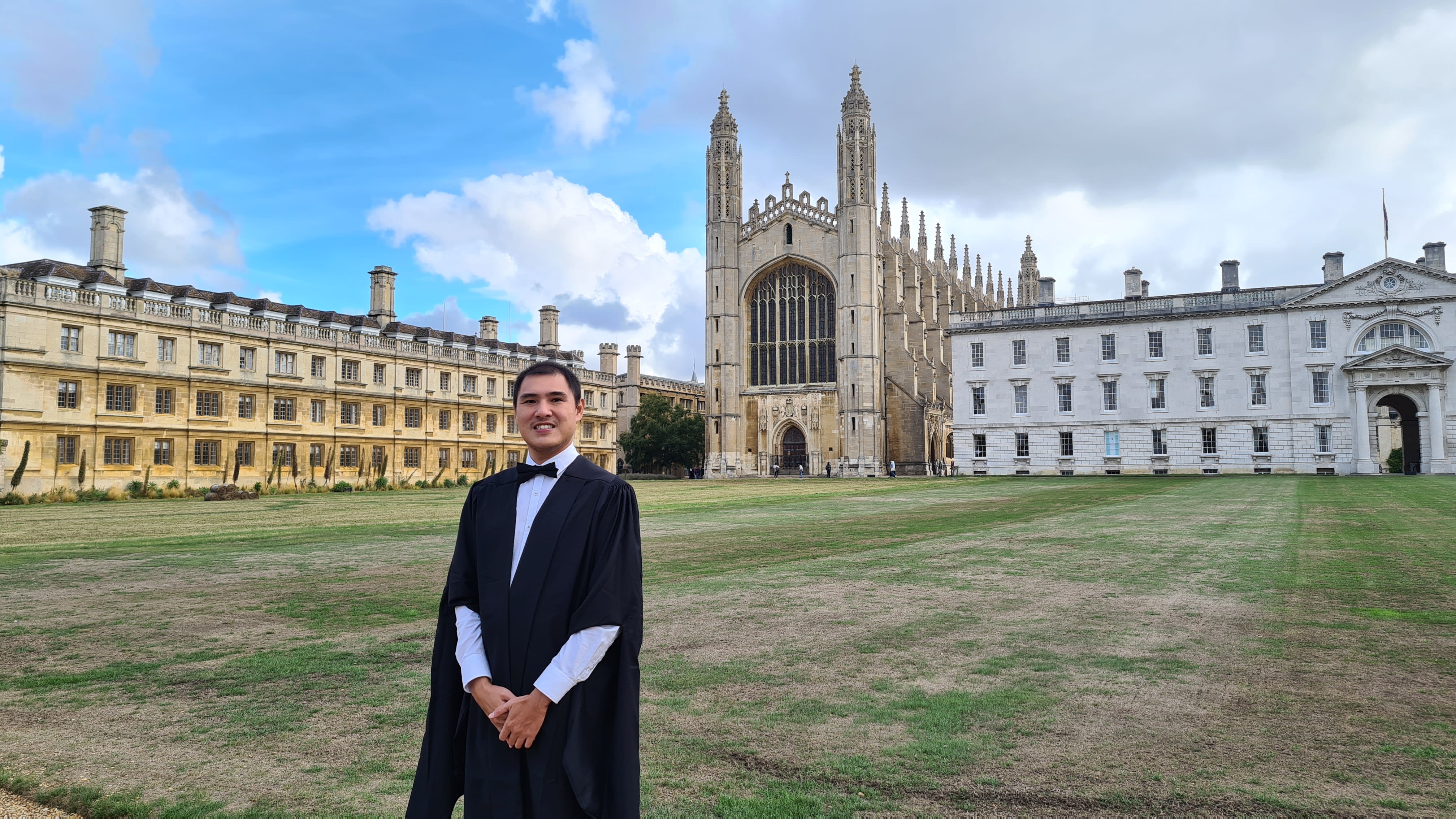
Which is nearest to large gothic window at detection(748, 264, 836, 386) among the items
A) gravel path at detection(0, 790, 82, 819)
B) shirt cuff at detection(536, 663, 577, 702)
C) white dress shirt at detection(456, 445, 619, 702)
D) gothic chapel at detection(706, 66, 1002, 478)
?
gothic chapel at detection(706, 66, 1002, 478)

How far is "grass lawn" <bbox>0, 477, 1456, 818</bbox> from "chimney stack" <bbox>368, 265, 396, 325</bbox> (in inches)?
1599

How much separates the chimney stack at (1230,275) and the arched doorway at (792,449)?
97.1ft

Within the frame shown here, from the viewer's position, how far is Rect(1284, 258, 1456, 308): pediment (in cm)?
4331

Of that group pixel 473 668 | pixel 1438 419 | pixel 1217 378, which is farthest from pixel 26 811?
pixel 1438 419

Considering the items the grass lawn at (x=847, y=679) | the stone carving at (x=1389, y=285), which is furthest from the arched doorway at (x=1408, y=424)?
the grass lawn at (x=847, y=679)

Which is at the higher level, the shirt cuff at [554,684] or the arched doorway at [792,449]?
the arched doorway at [792,449]

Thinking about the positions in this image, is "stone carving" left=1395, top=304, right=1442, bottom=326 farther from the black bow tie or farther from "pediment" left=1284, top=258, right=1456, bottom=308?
the black bow tie

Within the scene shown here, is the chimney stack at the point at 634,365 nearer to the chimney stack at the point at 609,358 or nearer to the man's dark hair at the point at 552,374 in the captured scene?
the chimney stack at the point at 609,358

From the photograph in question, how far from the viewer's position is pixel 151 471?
35531 mm

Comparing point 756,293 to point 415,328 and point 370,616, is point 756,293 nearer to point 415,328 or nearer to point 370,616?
point 415,328

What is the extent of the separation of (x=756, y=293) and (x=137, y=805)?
215 ft

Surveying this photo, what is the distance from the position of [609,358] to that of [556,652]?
6543cm

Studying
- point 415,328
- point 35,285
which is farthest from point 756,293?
point 35,285

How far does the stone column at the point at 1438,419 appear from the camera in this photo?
43375 mm
